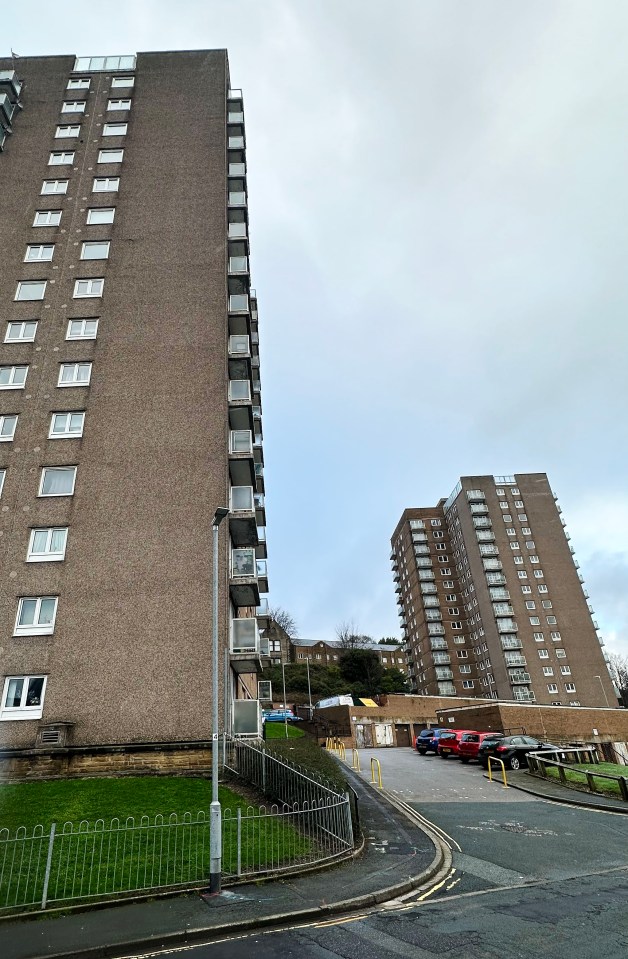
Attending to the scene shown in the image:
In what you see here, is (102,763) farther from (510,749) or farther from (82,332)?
(510,749)

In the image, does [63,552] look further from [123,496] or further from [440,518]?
Result: [440,518]

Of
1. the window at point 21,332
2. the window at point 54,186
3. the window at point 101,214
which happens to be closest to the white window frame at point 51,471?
the window at point 21,332

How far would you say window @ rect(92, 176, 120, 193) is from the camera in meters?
31.1

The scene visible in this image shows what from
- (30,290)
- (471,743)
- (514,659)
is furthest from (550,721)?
(514,659)

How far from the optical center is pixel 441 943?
732 cm

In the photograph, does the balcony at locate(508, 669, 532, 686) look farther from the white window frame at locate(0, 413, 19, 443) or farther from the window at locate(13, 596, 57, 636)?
the white window frame at locate(0, 413, 19, 443)

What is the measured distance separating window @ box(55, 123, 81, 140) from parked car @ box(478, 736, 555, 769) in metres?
40.6

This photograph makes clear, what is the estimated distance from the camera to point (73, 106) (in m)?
34.9

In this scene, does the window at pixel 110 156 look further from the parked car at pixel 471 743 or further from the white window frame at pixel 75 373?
the parked car at pixel 471 743

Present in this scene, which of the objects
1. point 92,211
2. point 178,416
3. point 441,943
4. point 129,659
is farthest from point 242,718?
point 92,211

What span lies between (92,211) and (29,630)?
21872 millimetres

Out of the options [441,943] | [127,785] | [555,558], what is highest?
[555,558]

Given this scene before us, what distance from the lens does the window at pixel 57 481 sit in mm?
22562

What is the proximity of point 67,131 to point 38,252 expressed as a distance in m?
10.3
